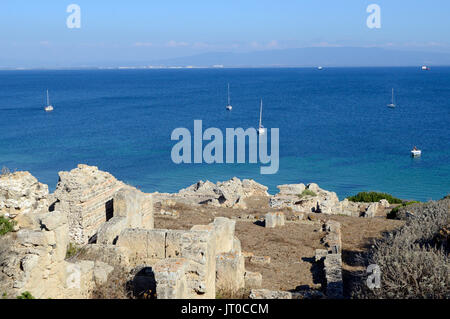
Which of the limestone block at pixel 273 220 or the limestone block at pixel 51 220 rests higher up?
the limestone block at pixel 51 220

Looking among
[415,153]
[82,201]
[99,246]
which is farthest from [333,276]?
[415,153]

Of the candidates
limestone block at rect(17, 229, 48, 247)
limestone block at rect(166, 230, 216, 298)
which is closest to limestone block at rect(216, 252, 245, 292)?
limestone block at rect(166, 230, 216, 298)

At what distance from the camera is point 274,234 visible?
13414 mm

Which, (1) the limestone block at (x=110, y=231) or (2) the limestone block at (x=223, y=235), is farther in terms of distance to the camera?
(1) the limestone block at (x=110, y=231)

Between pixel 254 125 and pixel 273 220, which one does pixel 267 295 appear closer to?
pixel 273 220

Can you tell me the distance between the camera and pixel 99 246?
31.6 feet

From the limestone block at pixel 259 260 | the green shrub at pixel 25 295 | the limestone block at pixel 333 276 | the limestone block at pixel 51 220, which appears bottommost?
the limestone block at pixel 259 260

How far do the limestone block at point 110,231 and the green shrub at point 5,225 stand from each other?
2.36 m

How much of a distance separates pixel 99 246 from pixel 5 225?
9.56 feet

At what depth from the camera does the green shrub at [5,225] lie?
35.1 feet

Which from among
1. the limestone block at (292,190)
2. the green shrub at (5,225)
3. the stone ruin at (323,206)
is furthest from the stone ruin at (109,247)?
the limestone block at (292,190)

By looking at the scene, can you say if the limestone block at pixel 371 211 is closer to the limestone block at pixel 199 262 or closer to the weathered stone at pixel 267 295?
the weathered stone at pixel 267 295

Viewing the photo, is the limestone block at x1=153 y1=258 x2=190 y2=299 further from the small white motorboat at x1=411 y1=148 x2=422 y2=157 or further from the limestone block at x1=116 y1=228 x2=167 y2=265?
the small white motorboat at x1=411 y1=148 x2=422 y2=157
